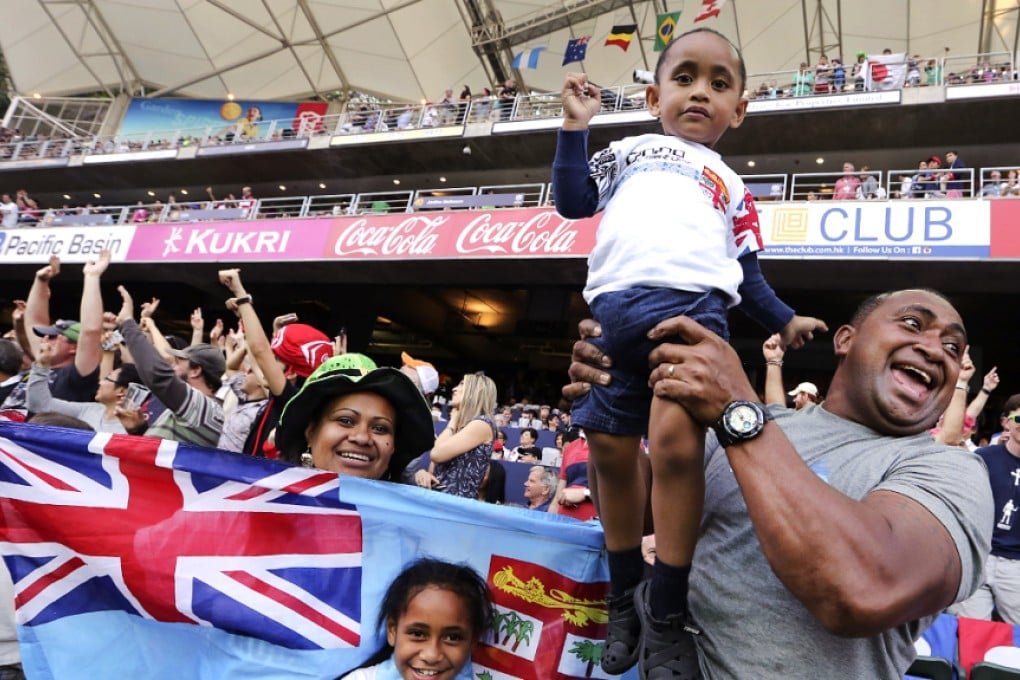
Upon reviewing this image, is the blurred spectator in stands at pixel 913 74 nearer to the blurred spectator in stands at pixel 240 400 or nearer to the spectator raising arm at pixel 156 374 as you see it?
the blurred spectator in stands at pixel 240 400

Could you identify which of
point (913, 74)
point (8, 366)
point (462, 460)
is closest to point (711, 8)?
point (913, 74)

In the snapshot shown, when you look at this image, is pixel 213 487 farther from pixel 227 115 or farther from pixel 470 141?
pixel 227 115

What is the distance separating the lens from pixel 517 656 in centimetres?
186

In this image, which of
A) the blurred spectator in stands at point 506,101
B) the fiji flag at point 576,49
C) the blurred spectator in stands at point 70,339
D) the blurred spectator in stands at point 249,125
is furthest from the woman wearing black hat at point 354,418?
the blurred spectator in stands at point 249,125

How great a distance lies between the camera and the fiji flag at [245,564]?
6.23ft

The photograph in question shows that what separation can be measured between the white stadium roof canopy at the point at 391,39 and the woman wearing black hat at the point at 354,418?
2014 centimetres

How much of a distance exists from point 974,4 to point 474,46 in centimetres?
1411

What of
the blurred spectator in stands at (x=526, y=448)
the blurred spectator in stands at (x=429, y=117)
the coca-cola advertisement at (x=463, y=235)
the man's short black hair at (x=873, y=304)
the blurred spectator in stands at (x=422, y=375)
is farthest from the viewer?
the blurred spectator in stands at (x=429, y=117)

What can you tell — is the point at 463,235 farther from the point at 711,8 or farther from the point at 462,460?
the point at 462,460

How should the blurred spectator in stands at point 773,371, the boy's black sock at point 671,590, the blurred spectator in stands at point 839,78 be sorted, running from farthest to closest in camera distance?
the blurred spectator in stands at point 839,78, the blurred spectator in stands at point 773,371, the boy's black sock at point 671,590

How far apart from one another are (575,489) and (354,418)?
7.43 ft

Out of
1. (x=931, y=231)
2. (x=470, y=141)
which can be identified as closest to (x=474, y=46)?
(x=470, y=141)

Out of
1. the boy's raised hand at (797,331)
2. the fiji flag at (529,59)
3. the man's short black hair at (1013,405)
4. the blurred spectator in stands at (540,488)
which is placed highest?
the fiji flag at (529,59)

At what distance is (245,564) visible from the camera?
1.94 meters
